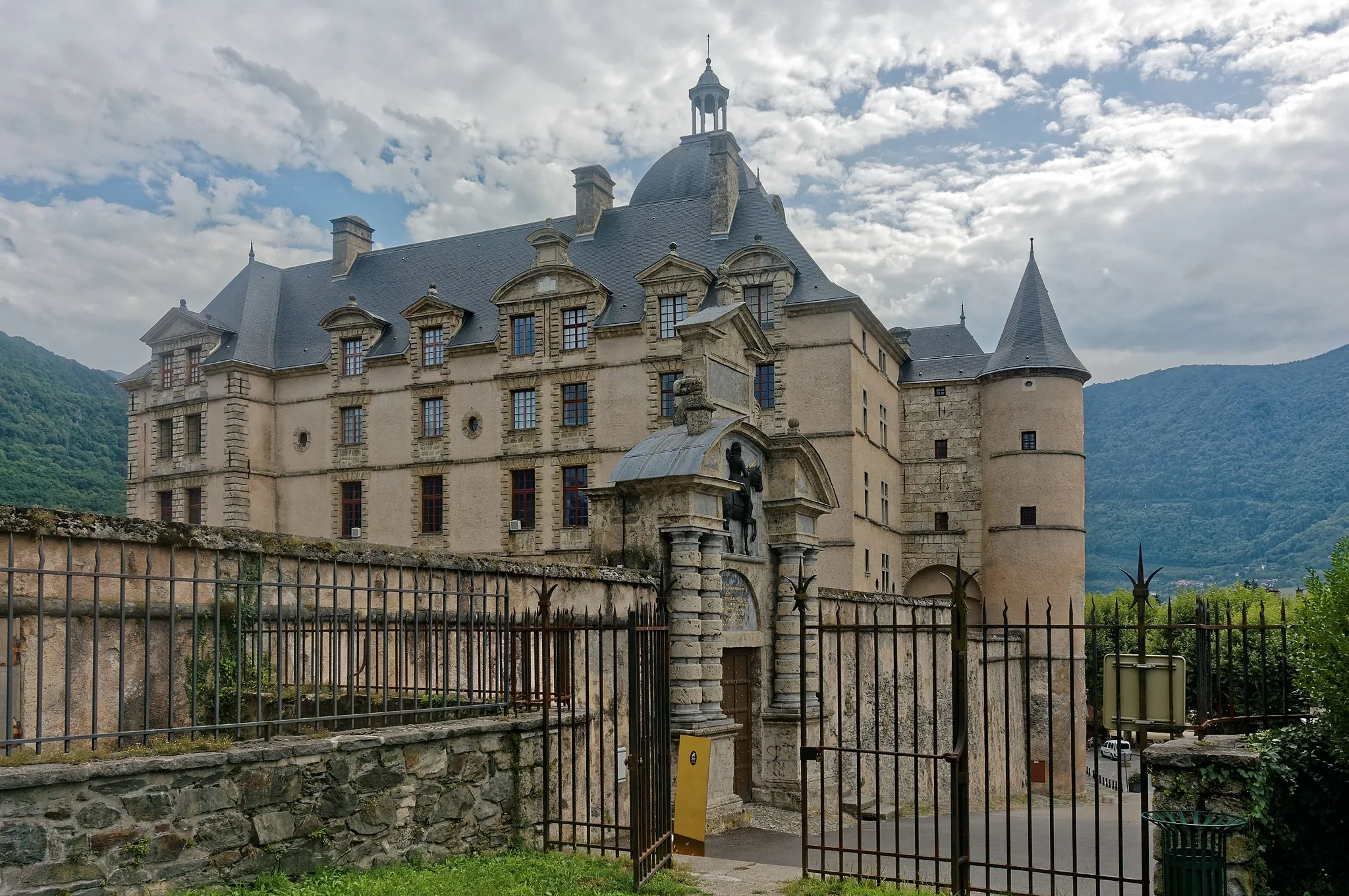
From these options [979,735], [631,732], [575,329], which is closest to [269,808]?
[631,732]

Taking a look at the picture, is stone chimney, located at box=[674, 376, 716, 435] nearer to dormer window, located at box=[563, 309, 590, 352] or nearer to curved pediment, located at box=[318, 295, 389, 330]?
dormer window, located at box=[563, 309, 590, 352]

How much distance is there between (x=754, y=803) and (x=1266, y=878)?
32.1ft

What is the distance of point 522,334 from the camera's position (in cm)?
3234

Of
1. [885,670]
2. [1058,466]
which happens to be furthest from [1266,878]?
[1058,466]

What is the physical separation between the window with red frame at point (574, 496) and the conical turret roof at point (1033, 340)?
13.2 metres

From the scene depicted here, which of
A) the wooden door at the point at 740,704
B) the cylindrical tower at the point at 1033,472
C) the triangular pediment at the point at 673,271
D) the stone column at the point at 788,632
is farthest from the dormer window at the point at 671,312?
the wooden door at the point at 740,704

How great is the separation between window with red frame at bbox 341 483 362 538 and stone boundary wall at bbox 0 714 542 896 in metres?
26.8

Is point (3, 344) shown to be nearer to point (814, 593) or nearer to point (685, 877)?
point (814, 593)

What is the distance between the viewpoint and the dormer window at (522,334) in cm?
3219

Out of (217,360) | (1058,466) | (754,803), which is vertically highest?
(217,360)

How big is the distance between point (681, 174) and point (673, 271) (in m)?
8.35

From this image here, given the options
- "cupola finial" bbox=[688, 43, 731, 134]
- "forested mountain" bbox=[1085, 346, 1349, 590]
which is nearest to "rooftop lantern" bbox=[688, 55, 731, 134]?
"cupola finial" bbox=[688, 43, 731, 134]

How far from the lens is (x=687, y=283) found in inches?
1171

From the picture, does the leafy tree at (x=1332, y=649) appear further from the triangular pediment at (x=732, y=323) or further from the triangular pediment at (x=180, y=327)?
the triangular pediment at (x=180, y=327)
